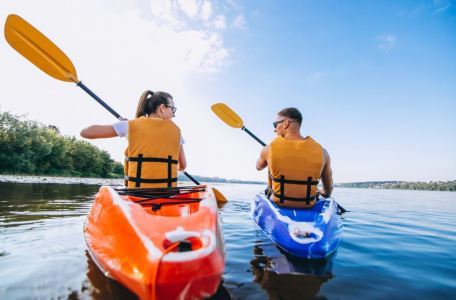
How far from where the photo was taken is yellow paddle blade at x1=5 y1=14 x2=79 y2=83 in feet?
15.3

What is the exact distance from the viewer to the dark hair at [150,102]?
360cm

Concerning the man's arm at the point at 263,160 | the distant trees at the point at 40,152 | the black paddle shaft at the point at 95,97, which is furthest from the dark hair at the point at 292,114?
the distant trees at the point at 40,152

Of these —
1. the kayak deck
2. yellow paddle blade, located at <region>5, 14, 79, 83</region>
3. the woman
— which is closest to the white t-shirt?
the woman

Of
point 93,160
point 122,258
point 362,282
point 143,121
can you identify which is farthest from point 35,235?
point 93,160

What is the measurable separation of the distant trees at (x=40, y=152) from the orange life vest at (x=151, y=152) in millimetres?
40319

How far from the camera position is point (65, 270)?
246 cm

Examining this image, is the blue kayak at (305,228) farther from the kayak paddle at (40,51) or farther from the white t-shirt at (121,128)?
the kayak paddle at (40,51)

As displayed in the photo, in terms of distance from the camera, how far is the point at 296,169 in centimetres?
379

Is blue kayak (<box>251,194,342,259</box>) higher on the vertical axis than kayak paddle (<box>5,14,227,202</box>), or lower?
lower

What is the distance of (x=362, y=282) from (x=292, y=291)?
82 centimetres

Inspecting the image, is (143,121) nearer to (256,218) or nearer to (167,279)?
(167,279)

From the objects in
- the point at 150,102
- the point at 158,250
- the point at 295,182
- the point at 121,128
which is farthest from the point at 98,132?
the point at 295,182

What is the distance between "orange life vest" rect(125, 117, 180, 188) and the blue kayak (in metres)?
1.57

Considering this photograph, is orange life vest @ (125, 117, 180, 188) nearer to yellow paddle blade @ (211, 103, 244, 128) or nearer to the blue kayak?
the blue kayak
